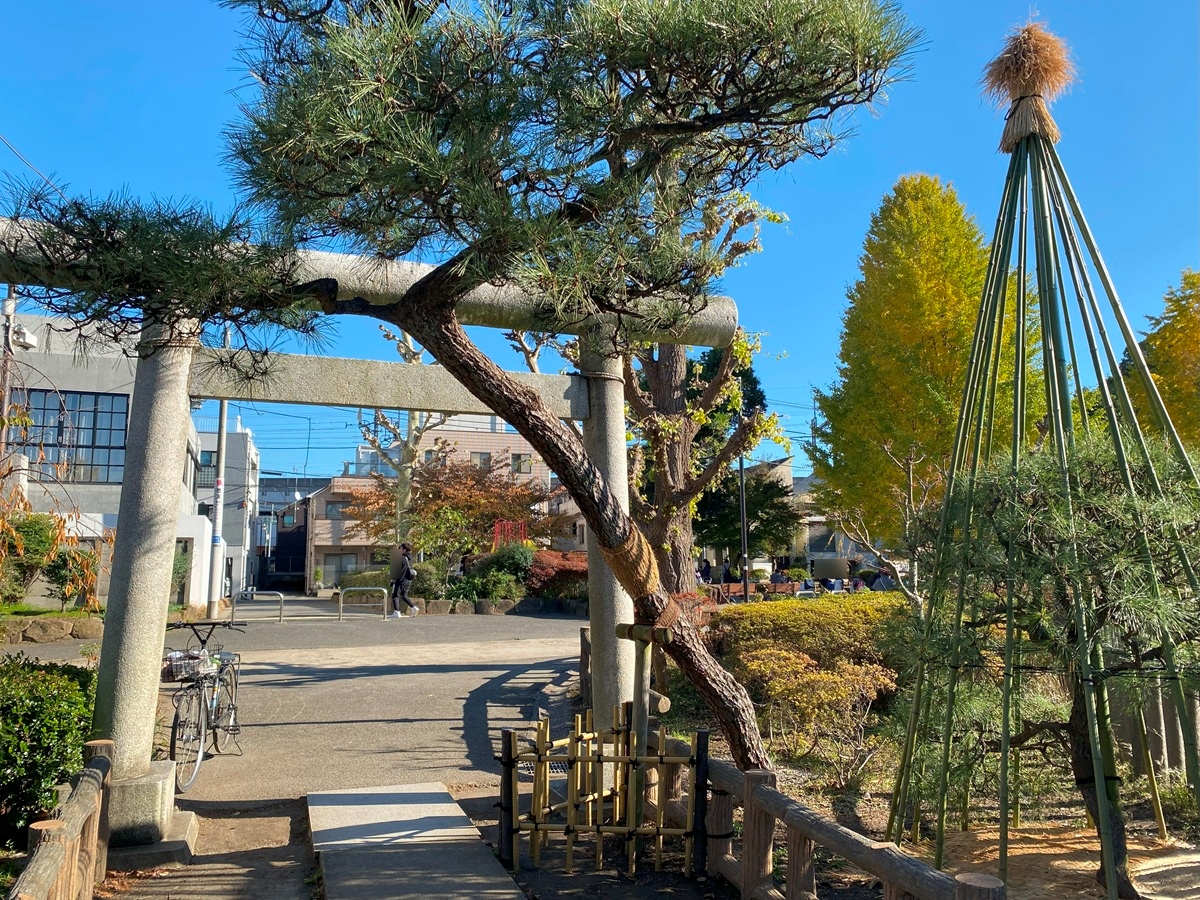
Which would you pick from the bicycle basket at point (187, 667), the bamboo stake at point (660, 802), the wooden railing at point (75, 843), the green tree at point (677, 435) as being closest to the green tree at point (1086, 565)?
the bamboo stake at point (660, 802)

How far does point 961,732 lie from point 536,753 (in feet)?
7.99

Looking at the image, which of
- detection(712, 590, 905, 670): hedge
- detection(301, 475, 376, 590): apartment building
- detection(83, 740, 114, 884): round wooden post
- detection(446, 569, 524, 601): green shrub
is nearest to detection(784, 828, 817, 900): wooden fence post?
detection(83, 740, 114, 884): round wooden post

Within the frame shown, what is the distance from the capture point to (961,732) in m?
5.16

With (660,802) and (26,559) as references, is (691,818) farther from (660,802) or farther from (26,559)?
(26,559)

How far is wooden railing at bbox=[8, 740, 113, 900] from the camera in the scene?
3.17m

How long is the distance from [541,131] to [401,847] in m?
4.15

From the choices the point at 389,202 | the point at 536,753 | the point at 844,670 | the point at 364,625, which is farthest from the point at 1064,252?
the point at 364,625

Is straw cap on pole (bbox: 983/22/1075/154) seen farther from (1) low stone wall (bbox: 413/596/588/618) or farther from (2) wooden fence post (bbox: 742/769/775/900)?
(1) low stone wall (bbox: 413/596/588/618)

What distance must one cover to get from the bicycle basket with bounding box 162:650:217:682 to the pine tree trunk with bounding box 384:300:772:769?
4566mm

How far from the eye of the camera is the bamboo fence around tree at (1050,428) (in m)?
3.93

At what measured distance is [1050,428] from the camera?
182 inches

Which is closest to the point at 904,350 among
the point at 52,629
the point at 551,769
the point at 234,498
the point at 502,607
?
the point at 502,607

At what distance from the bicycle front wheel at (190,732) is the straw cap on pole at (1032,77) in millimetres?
7283

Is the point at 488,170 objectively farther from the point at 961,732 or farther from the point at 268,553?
the point at 268,553
